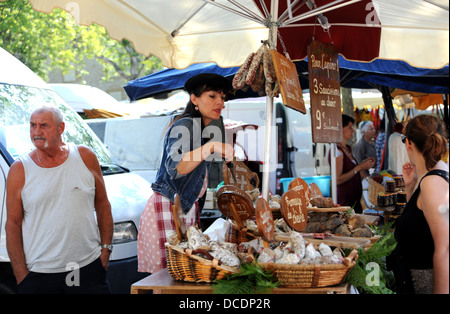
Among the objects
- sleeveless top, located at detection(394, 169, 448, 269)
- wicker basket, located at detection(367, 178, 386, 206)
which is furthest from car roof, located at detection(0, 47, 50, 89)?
wicker basket, located at detection(367, 178, 386, 206)

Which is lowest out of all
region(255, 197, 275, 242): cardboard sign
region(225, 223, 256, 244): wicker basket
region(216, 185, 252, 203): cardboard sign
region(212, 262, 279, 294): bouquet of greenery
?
region(212, 262, 279, 294): bouquet of greenery

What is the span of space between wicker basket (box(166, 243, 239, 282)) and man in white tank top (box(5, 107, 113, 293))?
82 centimetres

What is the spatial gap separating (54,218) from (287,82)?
1.67 m

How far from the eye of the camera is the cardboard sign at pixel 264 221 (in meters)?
2.45

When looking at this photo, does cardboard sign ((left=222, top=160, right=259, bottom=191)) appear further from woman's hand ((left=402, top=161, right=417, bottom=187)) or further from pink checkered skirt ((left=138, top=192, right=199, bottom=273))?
woman's hand ((left=402, top=161, right=417, bottom=187))

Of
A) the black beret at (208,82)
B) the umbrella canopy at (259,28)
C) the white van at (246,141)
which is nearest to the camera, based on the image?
the black beret at (208,82)

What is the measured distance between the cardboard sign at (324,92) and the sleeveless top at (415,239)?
121 centimetres

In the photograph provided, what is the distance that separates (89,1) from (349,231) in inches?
98.4

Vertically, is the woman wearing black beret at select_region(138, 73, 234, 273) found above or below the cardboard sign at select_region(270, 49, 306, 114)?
below

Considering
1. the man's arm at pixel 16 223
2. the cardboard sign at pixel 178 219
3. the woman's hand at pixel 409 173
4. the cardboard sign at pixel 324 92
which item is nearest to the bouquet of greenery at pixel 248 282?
the cardboard sign at pixel 178 219

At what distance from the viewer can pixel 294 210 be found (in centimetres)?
281

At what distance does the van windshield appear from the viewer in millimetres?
3961

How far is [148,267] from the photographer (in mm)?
3277

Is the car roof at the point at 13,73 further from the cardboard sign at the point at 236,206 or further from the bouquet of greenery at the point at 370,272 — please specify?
the bouquet of greenery at the point at 370,272
